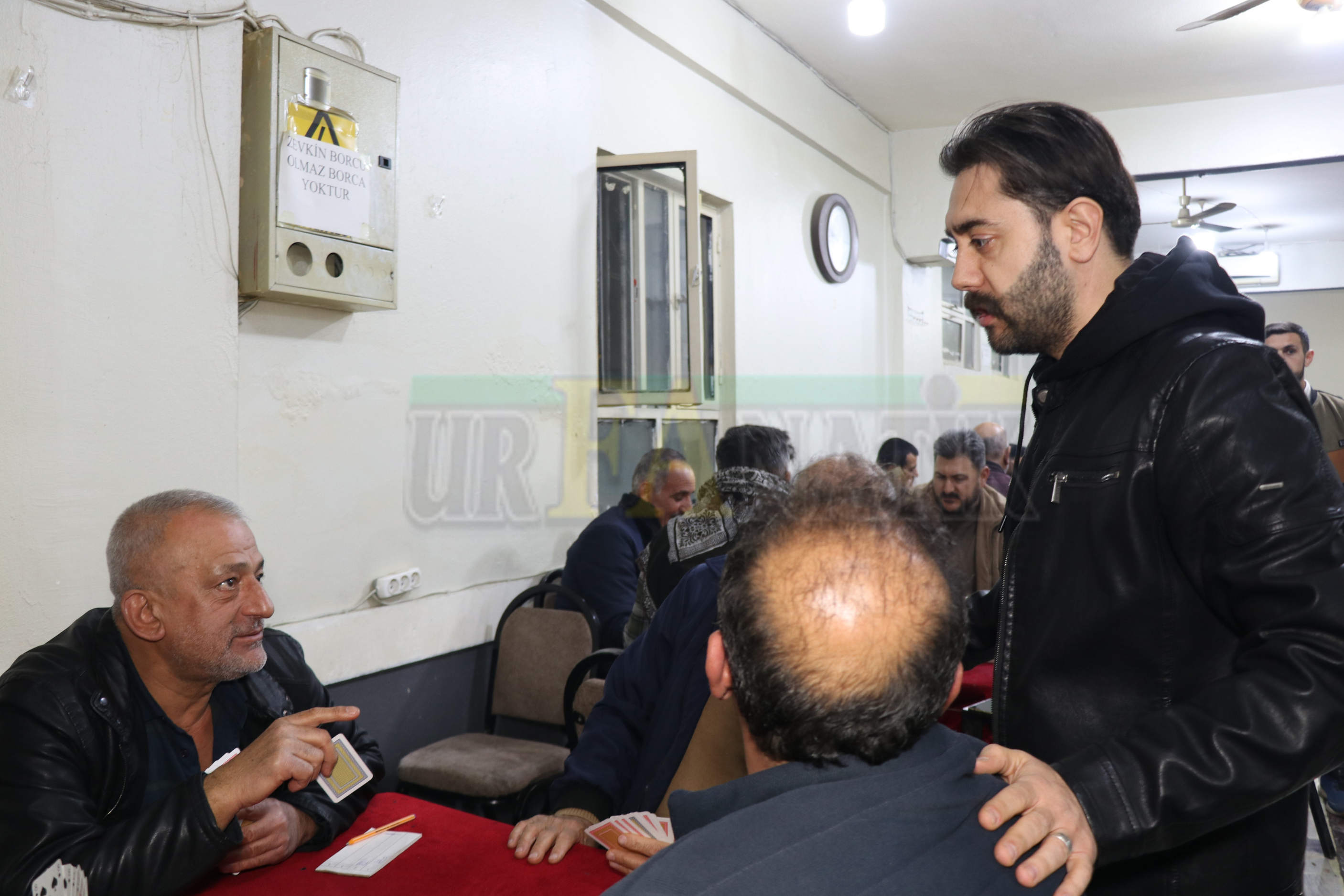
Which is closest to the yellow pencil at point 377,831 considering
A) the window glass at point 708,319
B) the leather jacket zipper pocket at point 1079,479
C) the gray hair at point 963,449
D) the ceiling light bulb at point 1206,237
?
the leather jacket zipper pocket at point 1079,479

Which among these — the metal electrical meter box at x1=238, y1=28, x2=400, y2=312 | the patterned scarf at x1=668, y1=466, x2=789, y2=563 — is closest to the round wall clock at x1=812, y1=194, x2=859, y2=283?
the metal electrical meter box at x1=238, y1=28, x2=400, y2=312

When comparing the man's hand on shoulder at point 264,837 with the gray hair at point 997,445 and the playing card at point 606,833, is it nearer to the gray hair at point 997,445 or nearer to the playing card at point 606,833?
the playing card at point 606,833

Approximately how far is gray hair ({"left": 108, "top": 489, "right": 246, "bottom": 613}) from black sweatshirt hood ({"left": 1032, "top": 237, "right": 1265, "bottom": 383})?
5.32 feet

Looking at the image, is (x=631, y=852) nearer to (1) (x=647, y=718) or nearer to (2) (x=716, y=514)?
(1) (x=647, y=718)

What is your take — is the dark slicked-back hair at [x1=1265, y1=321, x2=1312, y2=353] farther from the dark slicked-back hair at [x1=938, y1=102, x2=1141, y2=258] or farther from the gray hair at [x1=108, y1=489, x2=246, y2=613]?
the gray hair at [x1=108, y1=489, x2=246, y2=613]

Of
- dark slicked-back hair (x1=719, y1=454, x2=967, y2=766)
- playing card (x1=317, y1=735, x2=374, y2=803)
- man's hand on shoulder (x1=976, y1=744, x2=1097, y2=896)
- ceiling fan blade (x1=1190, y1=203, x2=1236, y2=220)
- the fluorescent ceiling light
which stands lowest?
playing card (x1=317, y1=735, x2=374, y2=803)

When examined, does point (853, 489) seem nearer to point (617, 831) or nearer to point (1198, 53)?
point (617, 831)

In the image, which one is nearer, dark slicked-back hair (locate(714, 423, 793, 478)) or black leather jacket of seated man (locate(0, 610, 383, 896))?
black leather jacket of seated man (locate(0, 610, 383, 896))

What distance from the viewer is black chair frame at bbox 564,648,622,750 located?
10.1 feet

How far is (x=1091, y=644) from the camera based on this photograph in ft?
4.21

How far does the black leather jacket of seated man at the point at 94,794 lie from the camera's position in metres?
1.47

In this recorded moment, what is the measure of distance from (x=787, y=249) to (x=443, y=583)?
3.68m

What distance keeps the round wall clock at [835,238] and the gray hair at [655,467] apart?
2743mm

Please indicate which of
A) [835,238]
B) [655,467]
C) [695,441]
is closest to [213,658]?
[655,467]
